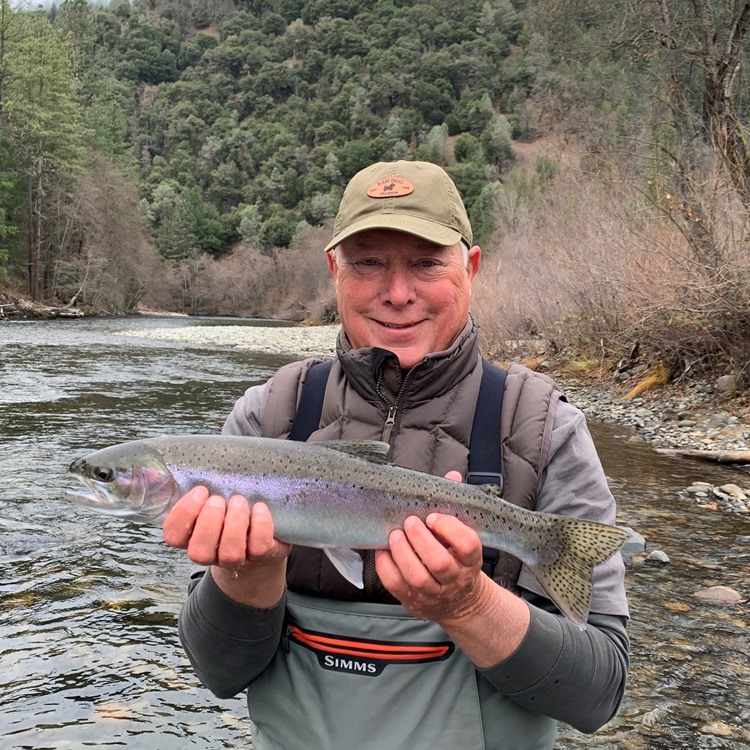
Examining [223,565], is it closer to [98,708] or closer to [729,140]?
[98,708]

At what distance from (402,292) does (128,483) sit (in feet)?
3.59

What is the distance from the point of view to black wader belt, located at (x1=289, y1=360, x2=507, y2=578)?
7.16ft

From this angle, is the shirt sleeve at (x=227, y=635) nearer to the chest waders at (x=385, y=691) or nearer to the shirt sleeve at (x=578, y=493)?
the chest waders at (x=385, y=691)

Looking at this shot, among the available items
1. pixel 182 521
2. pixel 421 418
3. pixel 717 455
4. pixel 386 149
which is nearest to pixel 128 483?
pixel 182 521

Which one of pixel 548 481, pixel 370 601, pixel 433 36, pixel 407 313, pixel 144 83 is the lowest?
pixel 370 601

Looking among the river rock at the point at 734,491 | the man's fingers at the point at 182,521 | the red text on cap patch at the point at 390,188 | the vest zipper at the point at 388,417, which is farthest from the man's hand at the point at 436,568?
the river rock at the point at 734,491

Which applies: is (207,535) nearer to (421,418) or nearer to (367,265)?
(421,418)

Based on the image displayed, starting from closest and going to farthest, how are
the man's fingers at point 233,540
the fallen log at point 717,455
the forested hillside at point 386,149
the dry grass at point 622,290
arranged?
the man's fingers at point 233,540, the fallen log at point 717,455, the dry grass at point 622,290, the forested hillside at point 386,149

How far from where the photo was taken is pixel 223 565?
1928mm

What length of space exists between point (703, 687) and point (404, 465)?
2.77 m

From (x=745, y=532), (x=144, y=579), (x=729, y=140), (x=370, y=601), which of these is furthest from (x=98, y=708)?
(x=729, y=140)

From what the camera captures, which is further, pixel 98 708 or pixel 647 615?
pixel 647 615

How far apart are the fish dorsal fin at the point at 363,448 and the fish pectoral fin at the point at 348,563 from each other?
29cm

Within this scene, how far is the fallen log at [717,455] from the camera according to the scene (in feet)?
29.2
